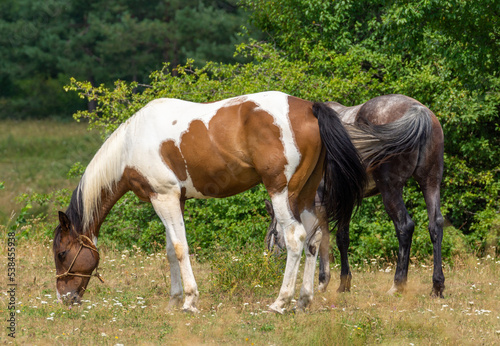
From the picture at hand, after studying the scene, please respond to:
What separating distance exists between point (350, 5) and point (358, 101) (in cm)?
278

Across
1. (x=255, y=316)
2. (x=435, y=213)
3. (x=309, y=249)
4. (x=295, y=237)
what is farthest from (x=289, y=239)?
(x=435, y=213)

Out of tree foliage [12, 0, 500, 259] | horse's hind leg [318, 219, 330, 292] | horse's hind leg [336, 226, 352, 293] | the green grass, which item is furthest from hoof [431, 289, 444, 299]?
the green grass

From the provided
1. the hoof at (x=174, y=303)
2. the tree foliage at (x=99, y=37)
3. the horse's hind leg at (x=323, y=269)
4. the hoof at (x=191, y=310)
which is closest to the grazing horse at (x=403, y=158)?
the horse's hind leg at (x=323, y=269)

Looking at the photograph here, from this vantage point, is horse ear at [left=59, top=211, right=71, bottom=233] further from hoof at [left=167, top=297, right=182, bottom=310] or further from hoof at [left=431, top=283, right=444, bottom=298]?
hoof at [left=431, top=283, right=444, bottom=298]

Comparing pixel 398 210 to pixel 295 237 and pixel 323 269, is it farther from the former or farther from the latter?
pixel 295 237

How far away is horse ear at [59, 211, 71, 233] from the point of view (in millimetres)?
5990

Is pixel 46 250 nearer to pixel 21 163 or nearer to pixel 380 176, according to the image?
pixel 380 176

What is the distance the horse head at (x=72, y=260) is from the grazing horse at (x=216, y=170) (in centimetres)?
1

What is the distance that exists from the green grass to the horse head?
12018mm

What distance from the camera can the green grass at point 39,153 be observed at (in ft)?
65.3

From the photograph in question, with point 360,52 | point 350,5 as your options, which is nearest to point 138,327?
point 360,52

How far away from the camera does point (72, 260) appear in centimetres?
607

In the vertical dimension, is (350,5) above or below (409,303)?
above

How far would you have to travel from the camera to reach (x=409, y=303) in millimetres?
5984
